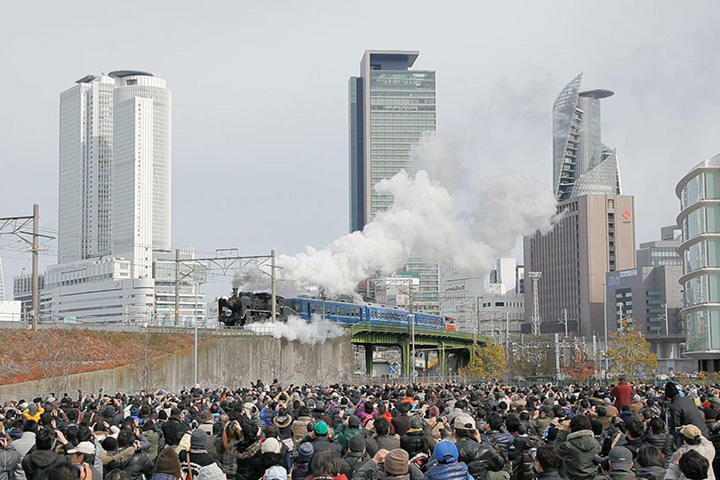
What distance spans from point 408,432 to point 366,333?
76.5 metres

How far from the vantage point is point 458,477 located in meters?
11.7

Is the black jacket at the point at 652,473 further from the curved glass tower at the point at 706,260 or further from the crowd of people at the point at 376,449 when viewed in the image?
the curved glass tower at the point at 706,260

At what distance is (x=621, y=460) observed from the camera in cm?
1287

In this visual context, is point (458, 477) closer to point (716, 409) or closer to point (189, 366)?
point (716, 409)

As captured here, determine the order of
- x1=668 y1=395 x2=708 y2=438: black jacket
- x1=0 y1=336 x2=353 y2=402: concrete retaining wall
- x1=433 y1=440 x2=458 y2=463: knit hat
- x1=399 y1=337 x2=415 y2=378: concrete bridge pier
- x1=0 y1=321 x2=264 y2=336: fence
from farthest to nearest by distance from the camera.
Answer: x1=399 y1=337 x2=415 y2=378: concrete bridge pier → x1=0 y1=321 x2=264 y2=336: fence → x1=0 y1=336 x2=353 y2=402: concrete retaining wall → x1=668 y1=395 x2=708 y2=438: black jacket → x1=433 y1=440 x2=458 y2=463: knit hat

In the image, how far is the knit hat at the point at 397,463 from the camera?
1258cm

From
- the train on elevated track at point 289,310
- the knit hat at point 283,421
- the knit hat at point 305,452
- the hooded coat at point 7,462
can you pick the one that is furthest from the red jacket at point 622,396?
the train on elevated track at point 289,310

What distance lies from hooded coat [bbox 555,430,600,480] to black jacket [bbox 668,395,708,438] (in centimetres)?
453

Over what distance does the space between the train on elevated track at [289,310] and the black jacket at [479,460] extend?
6212cm

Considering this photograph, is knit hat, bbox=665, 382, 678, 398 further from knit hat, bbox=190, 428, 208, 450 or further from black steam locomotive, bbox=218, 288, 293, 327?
black steam locomotive, bbox=218, 288, 293, 327

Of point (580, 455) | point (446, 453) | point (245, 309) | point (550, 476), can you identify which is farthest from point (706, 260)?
point (446, 453)

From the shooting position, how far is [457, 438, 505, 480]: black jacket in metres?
13.3

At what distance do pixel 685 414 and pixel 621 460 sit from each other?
5232 millimetres

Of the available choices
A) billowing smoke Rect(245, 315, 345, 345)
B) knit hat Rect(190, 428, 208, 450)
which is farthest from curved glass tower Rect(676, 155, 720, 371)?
knit hat Rect(190, 428, 208, 450)
